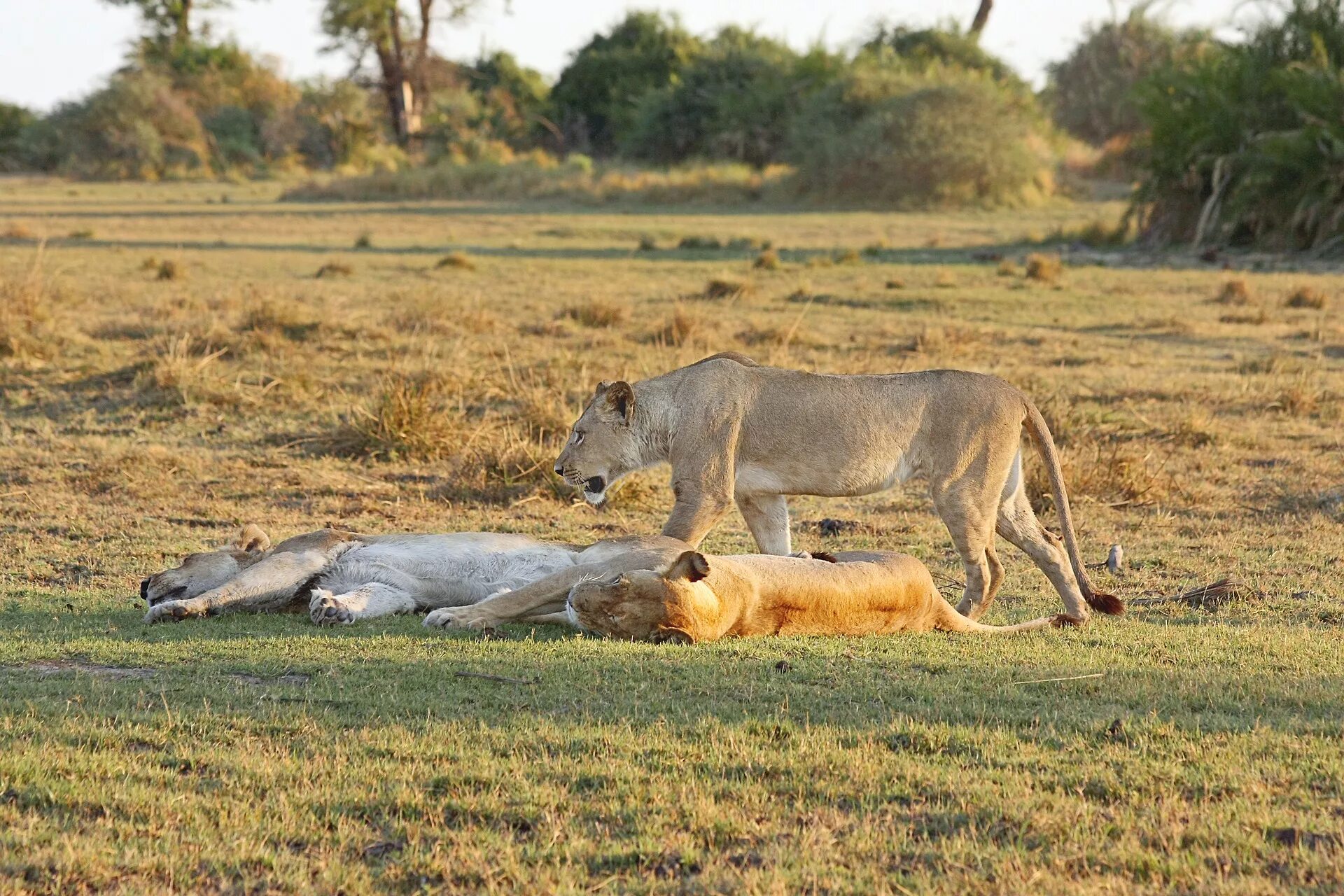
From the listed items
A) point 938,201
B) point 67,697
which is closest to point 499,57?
point 938,201

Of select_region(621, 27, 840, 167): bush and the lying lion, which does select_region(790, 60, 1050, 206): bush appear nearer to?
select_region(621, 27, 840, 167): bush

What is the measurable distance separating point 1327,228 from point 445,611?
19.6 metres

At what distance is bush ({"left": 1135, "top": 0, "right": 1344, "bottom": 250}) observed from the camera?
22.5 metres

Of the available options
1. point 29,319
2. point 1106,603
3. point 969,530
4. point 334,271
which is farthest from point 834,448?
point 334,271

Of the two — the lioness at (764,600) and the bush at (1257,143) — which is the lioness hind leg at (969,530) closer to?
the lioness at (764,600)

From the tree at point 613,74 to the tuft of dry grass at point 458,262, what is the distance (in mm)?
29367

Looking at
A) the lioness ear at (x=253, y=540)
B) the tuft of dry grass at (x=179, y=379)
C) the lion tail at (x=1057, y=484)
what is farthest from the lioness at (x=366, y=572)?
the tuft of dry grass at (x=179, y=379)

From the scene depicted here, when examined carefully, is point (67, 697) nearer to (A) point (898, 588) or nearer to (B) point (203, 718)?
(B) point (203, 718)

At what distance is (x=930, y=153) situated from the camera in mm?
30984

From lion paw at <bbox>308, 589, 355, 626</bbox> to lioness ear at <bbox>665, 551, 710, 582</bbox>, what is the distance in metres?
1.45

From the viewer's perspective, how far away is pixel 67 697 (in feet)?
15.9

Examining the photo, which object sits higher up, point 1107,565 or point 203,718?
point 203,718

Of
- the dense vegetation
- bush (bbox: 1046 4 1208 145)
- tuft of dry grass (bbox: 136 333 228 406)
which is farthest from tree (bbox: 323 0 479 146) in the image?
tuft of dry grass (bbox: 136 333 228 406)

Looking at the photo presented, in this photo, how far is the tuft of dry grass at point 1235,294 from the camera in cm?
1797
